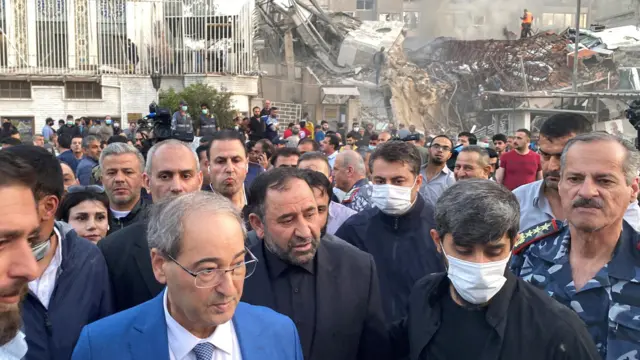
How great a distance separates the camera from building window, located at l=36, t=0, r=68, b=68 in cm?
2967

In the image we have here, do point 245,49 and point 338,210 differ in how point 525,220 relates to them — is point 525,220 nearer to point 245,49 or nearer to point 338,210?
point 338,210

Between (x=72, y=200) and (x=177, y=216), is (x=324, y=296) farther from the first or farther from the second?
(x=72, y=200)

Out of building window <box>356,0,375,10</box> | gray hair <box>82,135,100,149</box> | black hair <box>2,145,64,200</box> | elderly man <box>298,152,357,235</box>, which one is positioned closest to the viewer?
black hair <box>2,145,64,200</box>

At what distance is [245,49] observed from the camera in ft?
100

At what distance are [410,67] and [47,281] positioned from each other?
108ft

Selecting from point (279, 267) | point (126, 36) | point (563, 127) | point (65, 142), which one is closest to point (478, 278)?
point (279, 267)

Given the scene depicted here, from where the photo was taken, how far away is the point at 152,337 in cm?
222

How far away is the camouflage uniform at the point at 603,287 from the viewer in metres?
2.66

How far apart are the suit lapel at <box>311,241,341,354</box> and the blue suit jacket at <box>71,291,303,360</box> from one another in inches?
22.8

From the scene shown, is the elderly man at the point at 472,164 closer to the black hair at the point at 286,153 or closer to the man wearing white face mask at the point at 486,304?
the black hair at the point at 286,153

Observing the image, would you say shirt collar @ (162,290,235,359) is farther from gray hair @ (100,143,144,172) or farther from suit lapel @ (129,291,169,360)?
gray hair @ (100,143,144,172)

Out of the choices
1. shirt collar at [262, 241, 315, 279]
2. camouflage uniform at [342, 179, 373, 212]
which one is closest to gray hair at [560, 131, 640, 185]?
shirt collar at [262, 241, 315, 279]

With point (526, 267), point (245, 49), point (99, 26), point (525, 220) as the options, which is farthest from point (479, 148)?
point (99, 26)

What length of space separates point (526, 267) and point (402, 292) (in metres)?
1.01
